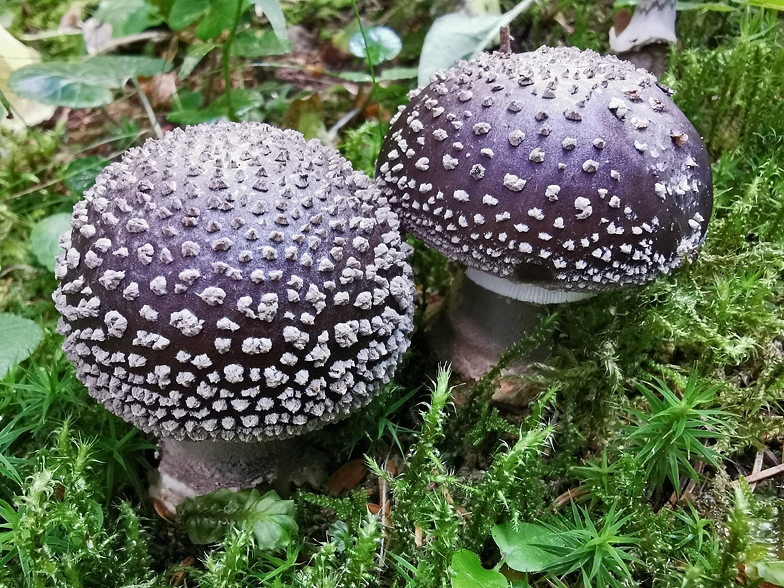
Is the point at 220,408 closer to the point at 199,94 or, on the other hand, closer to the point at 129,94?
the point at 199,94

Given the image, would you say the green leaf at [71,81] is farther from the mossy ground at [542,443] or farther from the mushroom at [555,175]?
the mushroom at [555,175]

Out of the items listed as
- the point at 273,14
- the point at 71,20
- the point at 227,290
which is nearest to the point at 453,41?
the point at 273,14

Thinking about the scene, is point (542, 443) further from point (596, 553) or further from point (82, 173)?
point (82, 173)

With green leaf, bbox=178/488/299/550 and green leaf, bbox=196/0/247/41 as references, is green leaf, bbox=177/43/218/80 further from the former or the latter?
green leaf, bbox=178/488/299/550

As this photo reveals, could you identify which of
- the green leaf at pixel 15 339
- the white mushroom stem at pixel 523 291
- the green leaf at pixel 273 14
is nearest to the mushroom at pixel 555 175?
the white mushroom stem at pixel 523 291

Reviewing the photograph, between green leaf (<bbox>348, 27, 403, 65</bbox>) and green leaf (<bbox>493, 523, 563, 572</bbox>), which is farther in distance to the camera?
green leaf (<bbox>348, 27, 403, 65</bbox>)

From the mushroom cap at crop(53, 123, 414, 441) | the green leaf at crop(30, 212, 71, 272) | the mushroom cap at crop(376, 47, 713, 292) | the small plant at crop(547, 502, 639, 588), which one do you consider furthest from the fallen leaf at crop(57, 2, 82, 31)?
the small plant at crop(547, 502, 639, 588)
